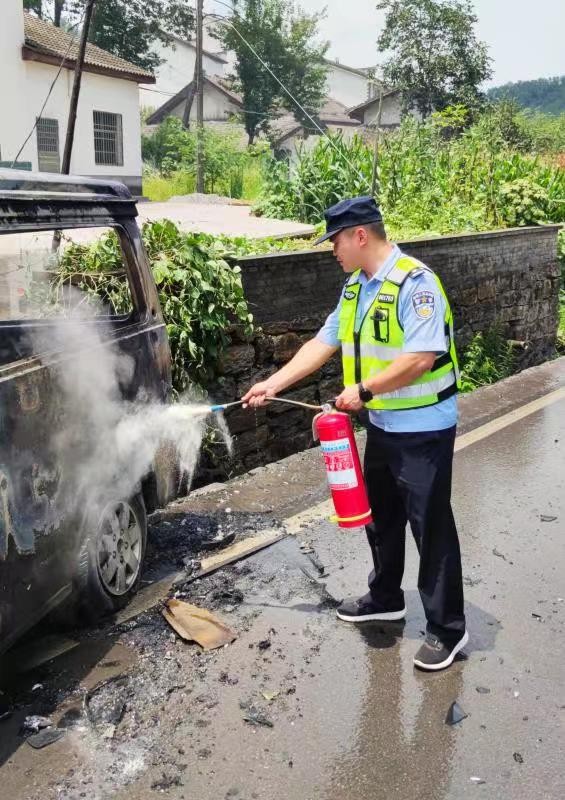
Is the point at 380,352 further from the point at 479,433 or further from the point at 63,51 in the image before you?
the point at 63,51

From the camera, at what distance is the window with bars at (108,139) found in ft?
104

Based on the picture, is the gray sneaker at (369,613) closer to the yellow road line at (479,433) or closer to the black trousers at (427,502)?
the black trousers at (427,502)

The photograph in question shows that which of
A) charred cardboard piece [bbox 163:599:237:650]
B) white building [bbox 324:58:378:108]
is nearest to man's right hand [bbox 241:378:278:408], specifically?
charred cardboard piece [bbox 163:599:237:650]

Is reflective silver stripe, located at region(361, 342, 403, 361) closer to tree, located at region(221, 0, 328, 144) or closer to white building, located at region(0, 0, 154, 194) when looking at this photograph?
white building, located at region(0, 0, 154, 194)

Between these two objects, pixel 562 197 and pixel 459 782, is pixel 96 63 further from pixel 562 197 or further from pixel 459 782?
pixel 459 782

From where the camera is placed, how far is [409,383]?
3723 millimetres

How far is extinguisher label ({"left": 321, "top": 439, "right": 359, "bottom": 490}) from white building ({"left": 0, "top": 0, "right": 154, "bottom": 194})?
20823 millimetres

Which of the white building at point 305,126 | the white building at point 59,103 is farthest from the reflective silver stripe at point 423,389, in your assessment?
the white building at point 305,126

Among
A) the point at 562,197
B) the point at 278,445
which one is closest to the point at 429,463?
the point at 278,445

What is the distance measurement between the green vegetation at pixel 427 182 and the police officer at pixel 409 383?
8.67 meters

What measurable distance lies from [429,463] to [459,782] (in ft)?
4.40

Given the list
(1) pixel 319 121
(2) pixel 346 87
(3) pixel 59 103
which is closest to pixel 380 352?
(3) pixel 59 103

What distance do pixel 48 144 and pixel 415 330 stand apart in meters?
28.6

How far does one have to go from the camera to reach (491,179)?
1433 cm
